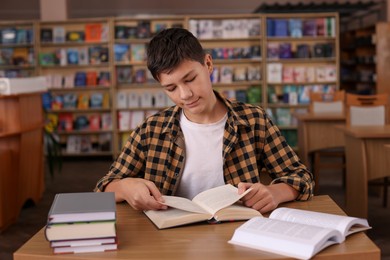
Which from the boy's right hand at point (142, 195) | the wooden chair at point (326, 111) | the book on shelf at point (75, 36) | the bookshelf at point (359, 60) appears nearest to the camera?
the boy's right hand at point (142, 195)

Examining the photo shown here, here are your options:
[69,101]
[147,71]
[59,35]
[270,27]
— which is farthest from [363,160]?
[59,35]

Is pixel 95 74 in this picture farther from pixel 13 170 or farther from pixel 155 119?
pixel 155 119

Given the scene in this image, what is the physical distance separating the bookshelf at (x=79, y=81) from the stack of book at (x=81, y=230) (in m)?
7.71

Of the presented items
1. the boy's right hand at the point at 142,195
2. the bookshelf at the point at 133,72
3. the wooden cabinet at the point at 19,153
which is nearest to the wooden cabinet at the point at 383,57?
the bookshelf at the point at 133,72

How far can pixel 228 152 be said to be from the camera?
2.12 meters

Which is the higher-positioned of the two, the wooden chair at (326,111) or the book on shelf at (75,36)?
the book on shelf at (75,36)

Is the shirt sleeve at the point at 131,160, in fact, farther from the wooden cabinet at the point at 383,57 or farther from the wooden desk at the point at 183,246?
the wooden cabinet at the point at 383,57

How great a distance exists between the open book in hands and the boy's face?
30 centimetres

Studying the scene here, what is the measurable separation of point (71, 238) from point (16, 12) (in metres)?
15.2

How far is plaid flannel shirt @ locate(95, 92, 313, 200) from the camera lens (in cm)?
214

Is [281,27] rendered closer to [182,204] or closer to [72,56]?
[72,56]

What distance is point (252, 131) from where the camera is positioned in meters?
2.18

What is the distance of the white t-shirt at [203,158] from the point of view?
2150mm

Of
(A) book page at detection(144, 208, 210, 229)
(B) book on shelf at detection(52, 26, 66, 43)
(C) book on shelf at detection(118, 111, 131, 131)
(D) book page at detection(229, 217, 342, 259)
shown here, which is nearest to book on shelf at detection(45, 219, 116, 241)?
(A) book page at detection(144, 208, 210, 229)
